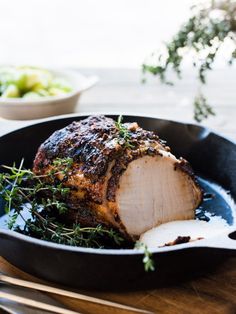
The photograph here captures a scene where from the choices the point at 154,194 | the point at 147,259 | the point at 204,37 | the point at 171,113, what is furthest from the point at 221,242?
the point at 171,113

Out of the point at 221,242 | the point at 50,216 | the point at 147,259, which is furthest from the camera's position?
the point at 50,216

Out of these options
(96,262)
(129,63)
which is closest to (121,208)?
(96,262)

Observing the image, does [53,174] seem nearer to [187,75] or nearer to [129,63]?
[187,75]

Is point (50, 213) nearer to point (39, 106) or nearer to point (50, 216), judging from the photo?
point (50, 216)

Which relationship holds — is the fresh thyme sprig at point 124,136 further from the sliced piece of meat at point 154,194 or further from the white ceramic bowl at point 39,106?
the white ceramic bowl at point 39,106

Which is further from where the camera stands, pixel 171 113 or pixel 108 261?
pixel 171 113

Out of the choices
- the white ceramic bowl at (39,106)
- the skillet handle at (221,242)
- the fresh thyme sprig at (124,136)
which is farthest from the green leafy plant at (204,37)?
the skillet handle at (221,242)
